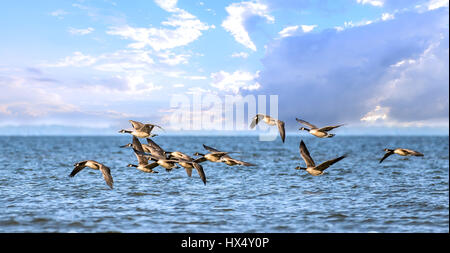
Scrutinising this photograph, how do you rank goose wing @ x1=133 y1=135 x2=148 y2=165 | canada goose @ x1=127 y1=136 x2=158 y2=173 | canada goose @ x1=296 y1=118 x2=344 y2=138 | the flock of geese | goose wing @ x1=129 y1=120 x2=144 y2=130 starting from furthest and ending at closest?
goose wing @ x1=129 y1=120 x2=144 y2=130
goose wing @ x1=133 y1=135 x2=148 y2=165
canada goose @ x1=127 y1=136 x2=158 y2=173
canada goose @ x1=296 y1=118 x2=344 y2=138
the flock of geese

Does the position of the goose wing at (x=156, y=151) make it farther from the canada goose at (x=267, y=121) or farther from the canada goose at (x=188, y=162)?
the canada goose at (x=267, y=121)

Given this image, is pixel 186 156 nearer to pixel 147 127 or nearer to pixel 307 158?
pixel 147 127

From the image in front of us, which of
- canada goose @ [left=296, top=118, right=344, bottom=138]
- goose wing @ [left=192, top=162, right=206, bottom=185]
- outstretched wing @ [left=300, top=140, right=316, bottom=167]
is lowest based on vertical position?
goose wing @ [left=192, top=162, right=206, bottom=185]

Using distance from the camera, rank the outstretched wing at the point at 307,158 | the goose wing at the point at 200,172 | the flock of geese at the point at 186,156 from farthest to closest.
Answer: the outstretched wing at the point at 307,158 < the flock of geese at the point at 186,156 < the goose wing at the point at 200,172

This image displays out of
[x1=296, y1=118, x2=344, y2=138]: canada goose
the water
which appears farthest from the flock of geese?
the water

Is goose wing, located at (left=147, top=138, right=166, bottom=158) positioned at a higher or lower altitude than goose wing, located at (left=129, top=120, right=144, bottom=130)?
lower

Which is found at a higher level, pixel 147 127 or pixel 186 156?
pixel 147 127

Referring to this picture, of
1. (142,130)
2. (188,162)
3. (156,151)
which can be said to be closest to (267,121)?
(188,162)

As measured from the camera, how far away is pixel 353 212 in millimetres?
17547

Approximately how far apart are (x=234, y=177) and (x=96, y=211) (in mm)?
13164

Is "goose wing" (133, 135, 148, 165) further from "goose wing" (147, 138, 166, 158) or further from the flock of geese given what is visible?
"goose wing" (147, 138, 166, 158)

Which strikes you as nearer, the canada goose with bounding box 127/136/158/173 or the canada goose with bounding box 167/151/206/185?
the canada goose with bounding box 167/151/206/185

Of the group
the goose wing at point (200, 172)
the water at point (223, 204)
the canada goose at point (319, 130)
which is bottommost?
the water at point (223, 204)

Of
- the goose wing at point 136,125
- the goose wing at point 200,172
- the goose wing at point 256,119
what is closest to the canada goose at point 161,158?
the goose wing at point 200,172
